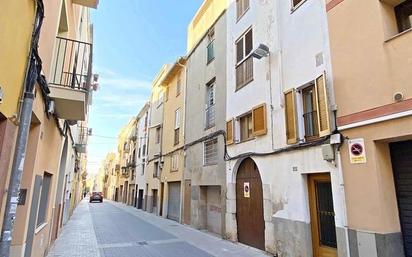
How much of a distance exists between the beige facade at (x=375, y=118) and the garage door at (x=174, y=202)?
1236 cm

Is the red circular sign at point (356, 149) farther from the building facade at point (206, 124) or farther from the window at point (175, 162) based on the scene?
the window at point (175, 162)

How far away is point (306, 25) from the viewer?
25.2ft

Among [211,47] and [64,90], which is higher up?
[211,47]

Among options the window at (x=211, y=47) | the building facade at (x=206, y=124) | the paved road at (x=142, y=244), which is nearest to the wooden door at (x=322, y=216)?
the paved road at (x=142, y=244)

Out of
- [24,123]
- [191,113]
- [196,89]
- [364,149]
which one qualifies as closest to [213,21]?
[196,89]

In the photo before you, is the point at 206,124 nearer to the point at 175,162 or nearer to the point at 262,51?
the point at 175,162

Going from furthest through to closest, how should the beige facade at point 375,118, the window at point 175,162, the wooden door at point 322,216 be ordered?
the window at point 175,162
the wooden door at point 322,216
the beige facade at point 375,118

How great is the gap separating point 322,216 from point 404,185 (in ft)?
6.84

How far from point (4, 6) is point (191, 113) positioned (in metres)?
13.2

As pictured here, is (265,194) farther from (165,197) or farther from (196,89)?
(165,197)

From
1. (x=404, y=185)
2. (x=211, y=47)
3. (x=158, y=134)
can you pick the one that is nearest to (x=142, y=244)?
(x=404, y=185)

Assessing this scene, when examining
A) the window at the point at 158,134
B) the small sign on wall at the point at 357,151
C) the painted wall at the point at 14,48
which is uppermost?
the window at the point at 158,134

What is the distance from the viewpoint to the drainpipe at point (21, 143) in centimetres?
326

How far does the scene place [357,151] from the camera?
19.0 feet
